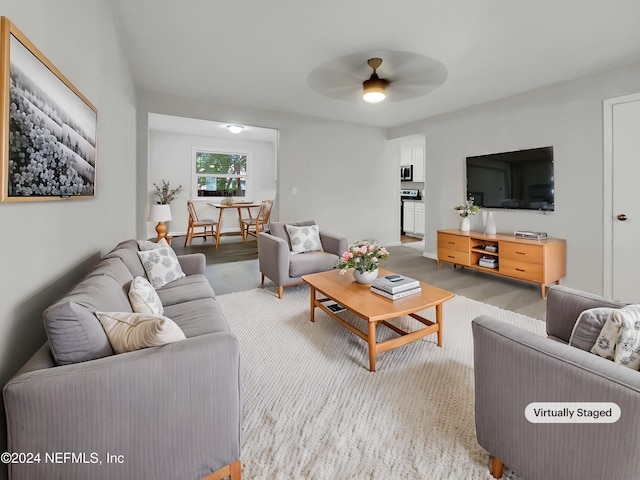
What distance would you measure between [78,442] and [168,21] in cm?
276

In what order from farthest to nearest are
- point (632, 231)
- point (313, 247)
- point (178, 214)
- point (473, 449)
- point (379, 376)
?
point (178, 214), point (313, 247), point (632, 231), point (379, 376), point (473, 449)

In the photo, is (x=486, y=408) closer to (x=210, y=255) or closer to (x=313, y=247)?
(x=313, y=247)

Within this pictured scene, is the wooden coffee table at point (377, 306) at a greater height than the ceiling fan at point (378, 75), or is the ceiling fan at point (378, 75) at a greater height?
the ceiling fan at point (378, 75)

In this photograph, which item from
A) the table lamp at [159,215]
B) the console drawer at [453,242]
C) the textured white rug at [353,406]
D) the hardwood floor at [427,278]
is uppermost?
the table lamp at [159,215]

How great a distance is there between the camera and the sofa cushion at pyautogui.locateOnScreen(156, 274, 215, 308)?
82.0 inches

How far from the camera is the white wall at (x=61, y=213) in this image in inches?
41.4

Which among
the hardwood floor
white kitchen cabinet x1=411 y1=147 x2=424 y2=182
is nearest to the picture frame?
the hardwood floor

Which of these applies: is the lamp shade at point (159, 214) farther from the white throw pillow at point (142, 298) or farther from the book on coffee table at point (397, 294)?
the book on coffee table at point (397, 294)

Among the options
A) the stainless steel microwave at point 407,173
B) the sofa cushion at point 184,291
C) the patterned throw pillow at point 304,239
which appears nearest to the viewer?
the sofa cushion at point 184,291

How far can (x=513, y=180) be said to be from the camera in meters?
4.07

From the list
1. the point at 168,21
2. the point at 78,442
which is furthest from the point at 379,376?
the point at 168,21

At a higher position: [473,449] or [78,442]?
[78,442]

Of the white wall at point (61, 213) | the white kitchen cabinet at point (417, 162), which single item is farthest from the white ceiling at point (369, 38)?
the white kitchen cabinet at point (417, 162)

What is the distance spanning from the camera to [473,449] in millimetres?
1336
